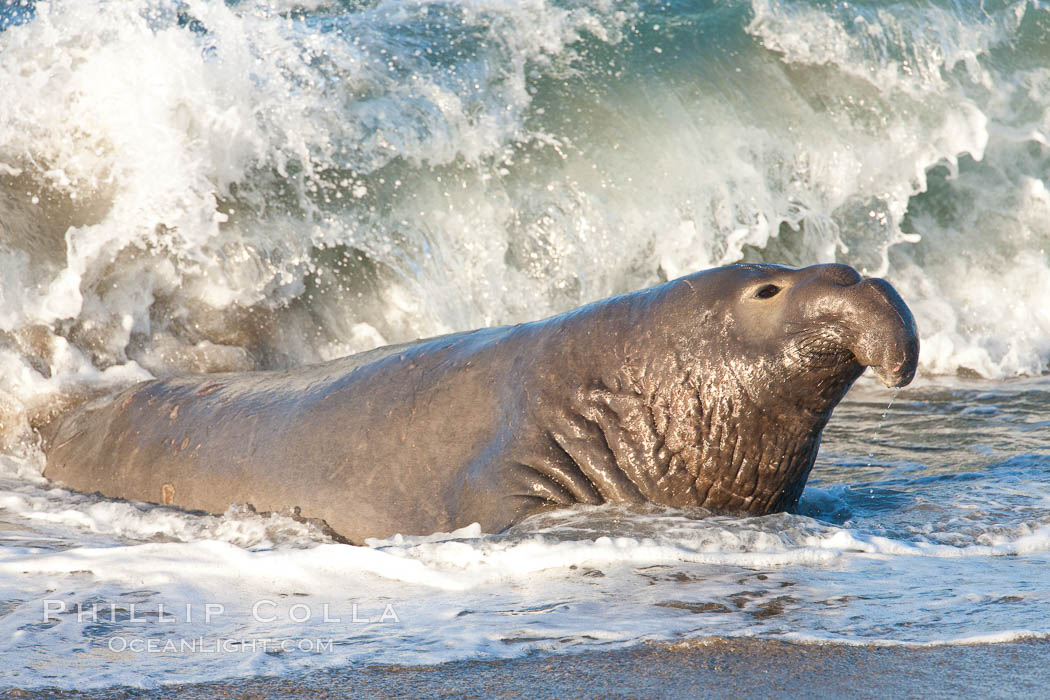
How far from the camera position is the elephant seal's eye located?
4520 millimetres

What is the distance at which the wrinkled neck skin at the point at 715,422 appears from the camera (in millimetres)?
4500

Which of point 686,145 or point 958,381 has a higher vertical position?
point 686,145

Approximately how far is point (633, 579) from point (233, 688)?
1.40 metres

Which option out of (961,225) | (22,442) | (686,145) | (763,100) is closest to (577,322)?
(22,442)

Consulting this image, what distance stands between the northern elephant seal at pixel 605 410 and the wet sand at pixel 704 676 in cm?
135

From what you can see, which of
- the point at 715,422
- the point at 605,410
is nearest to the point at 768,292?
the point at 715,422

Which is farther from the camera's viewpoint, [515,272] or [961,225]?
[961,225]

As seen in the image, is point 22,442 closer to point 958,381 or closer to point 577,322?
point 577,322

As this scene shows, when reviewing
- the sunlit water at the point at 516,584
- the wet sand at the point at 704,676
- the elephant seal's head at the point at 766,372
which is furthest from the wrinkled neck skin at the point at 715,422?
the wet sand at the point at 704,676

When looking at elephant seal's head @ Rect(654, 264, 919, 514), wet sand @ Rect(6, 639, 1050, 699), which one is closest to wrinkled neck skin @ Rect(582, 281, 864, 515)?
elephant seal's head @ Rect(654, 264, 919, 514)

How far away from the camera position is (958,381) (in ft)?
28.2

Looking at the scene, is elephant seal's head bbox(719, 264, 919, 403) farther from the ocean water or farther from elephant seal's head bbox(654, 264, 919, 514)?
the ocean water

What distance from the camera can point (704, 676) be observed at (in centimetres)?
292

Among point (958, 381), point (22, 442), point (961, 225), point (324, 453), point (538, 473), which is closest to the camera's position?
point (538, 473)
